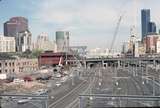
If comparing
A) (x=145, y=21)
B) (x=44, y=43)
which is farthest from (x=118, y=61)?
(x=44, y=43)

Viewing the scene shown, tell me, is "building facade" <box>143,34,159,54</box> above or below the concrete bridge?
above

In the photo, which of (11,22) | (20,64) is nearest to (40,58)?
(20,64)

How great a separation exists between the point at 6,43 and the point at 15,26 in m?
6.36

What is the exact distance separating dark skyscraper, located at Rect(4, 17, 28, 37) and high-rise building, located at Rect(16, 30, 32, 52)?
2.50 ft

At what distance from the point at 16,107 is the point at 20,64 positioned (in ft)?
87.6

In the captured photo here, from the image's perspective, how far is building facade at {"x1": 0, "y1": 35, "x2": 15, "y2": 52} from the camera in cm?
4741

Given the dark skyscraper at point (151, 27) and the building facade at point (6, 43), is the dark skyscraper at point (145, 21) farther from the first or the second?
the building facade at point (6, 43)

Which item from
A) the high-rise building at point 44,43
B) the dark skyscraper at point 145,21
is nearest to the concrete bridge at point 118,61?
the dark skyscraper at point 145,21

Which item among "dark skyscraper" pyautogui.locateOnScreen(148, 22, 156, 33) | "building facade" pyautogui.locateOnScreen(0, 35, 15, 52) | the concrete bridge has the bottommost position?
the concrete bridge

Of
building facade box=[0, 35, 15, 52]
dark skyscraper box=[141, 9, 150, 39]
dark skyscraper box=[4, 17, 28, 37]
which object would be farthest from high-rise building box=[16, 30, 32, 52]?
dark skyscraper box=[141, 9, 150, 39]

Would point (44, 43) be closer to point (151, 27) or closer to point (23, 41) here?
point (23, 41)

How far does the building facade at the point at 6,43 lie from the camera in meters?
47.4

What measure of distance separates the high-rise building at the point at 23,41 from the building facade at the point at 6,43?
A: 2.52 metres

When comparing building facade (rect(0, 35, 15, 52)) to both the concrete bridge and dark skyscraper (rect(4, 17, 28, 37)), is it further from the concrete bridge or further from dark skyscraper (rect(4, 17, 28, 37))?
the concrete bridge
